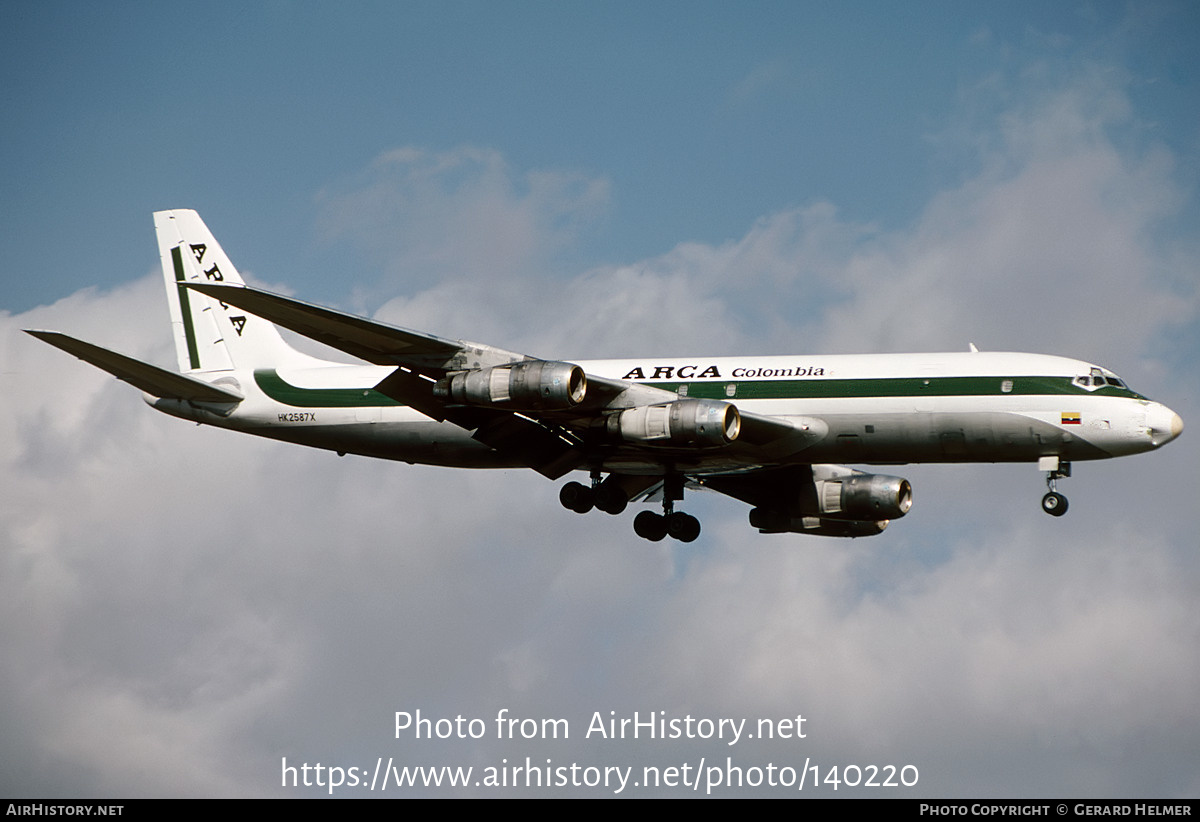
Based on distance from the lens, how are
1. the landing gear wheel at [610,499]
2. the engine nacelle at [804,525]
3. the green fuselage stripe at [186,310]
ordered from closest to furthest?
1. the landing gear wheel at [610,499]
2. the engine nacelle at [804,525]
3. the green fuselage stripe at [186,310]

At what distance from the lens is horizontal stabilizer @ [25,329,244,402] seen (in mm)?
41438

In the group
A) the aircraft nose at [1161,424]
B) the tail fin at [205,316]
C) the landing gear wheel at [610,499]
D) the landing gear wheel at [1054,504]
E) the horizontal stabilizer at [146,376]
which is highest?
the tail fin at [205,316]

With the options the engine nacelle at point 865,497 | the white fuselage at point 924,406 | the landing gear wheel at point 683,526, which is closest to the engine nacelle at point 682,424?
the white fuselage at point 924,406

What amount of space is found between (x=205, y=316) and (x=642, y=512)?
17408mm

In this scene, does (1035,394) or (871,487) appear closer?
(1035,394)

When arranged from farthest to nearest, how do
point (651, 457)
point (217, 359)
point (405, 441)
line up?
point (217, 359) → point (405, 441) → point (651, 457)

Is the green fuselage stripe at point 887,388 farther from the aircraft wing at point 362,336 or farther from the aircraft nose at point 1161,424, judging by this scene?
the aircraft wing at point 362,336

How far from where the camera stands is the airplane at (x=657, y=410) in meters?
40.7

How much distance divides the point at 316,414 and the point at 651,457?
1188cm

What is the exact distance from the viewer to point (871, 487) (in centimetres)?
4988

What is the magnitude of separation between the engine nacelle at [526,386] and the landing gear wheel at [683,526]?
8871mm

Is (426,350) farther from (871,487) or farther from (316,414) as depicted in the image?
(871,487)

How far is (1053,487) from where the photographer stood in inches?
1683
